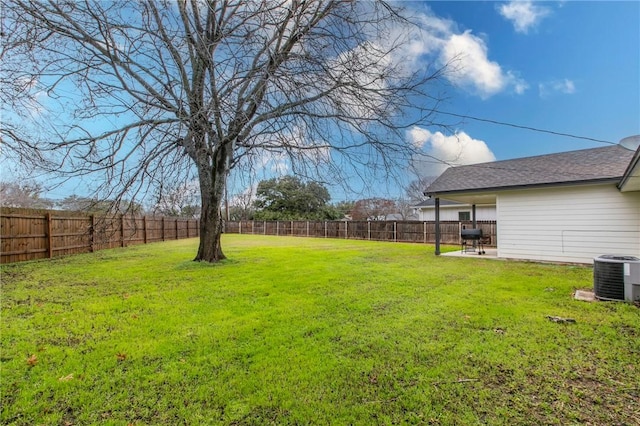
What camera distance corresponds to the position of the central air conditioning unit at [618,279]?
473cm

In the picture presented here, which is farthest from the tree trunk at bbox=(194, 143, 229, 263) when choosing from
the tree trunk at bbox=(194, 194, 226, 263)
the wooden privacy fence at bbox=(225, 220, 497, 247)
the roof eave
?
the wooden privacy fence at bbox=(225, 220, 497, 247)

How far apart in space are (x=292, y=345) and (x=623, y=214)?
31.7 feet

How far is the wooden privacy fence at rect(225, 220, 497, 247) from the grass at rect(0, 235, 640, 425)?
945cm

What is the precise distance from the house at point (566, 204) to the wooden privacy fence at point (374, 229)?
270 cm

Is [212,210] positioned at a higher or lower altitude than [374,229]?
higher

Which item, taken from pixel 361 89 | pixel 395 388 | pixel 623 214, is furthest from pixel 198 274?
pixel 623 214

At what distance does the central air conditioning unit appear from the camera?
473cm

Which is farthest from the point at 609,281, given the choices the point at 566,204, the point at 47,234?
the point at 47,234

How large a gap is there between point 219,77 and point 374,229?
660 inches

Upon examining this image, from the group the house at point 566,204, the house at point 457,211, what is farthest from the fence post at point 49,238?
the house at point 457,211

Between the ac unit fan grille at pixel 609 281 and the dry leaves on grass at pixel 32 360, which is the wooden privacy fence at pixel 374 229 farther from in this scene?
the dry leaves on grass at pixel 32 360

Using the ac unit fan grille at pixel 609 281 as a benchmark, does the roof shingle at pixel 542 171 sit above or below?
above

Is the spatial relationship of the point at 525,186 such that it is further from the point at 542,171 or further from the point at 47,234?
the point at 47,234

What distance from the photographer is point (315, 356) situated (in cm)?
294
